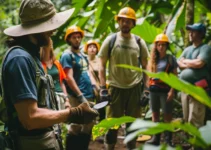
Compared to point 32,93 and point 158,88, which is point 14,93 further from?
point 158,88

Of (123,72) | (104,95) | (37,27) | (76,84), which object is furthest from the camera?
(76,84)

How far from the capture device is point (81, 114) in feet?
7.11

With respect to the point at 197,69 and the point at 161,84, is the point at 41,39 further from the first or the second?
the point at 161,84

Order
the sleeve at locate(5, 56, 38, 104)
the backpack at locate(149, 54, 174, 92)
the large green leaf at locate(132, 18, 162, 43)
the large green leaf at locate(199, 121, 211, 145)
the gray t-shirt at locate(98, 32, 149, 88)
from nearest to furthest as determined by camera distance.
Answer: the large green leaf at locate(199, 121, 211, 145) < the sleeve at locate(5, 56, 38, 104) < the gray t-shirt at locate(98, 32, 149, 88) < the backpack at locate(149, 54, 174, 92) < the large green leaf at locate(132, 18, 162, 43)

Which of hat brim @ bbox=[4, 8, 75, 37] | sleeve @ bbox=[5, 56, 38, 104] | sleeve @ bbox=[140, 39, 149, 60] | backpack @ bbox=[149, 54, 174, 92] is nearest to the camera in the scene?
sleeve @ bbox=[5, 56, 38, 104]

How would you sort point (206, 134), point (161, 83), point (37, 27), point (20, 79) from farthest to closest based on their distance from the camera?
point (161, 83), point (37, 27), point (20, 79), point (206, 134)

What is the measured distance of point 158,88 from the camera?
5508mm

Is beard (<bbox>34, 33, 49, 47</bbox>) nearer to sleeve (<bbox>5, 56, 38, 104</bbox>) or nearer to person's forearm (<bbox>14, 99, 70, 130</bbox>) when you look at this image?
sleeve (<bbox>5, 56, 38, 104</bbox>)

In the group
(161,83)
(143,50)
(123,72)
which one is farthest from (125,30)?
(161,83)

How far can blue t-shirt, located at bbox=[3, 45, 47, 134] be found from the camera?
6.22 feet

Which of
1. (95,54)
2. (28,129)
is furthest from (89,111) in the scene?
(95,54)

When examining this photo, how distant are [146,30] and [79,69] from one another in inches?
68.8

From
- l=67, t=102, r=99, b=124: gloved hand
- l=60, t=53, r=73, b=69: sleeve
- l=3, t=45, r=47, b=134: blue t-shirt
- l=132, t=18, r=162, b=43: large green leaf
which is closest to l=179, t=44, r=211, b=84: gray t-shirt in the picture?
l=132, t=18, r=162, b=43: large green leaf

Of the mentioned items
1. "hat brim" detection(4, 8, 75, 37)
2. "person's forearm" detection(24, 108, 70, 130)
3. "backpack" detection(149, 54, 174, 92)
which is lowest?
"backpack" detection(149, 54, 174, 92)
